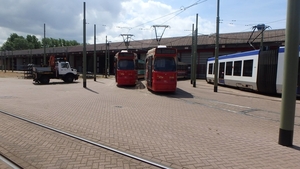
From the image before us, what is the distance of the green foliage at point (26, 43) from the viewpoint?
130m

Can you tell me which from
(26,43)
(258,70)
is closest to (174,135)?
(258,70)

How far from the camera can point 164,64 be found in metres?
17.2

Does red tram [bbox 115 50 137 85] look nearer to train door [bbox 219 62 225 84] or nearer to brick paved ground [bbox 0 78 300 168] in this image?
train door [bbox 219 62 225 84]

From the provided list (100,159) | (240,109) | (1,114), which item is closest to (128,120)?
(100,159)

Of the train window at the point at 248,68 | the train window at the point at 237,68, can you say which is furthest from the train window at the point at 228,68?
the train window at the point at 248,68

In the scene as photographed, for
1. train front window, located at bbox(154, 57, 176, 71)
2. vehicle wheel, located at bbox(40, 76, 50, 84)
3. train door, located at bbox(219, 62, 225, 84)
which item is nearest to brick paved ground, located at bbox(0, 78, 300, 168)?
train front window, located at bbox(154, 57, 176, 71)

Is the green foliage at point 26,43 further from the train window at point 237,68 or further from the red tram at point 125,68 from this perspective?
the train window at point 237,68

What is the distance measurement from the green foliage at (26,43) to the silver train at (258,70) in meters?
121

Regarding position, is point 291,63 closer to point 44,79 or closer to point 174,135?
point 174,135

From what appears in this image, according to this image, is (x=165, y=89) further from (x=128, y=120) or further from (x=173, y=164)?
(x=173, y=164)

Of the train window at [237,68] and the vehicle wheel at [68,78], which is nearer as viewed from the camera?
the train window at [237,68]

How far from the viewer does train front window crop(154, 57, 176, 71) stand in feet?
56.0

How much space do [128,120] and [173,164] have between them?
164 inches

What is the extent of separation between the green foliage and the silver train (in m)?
121
